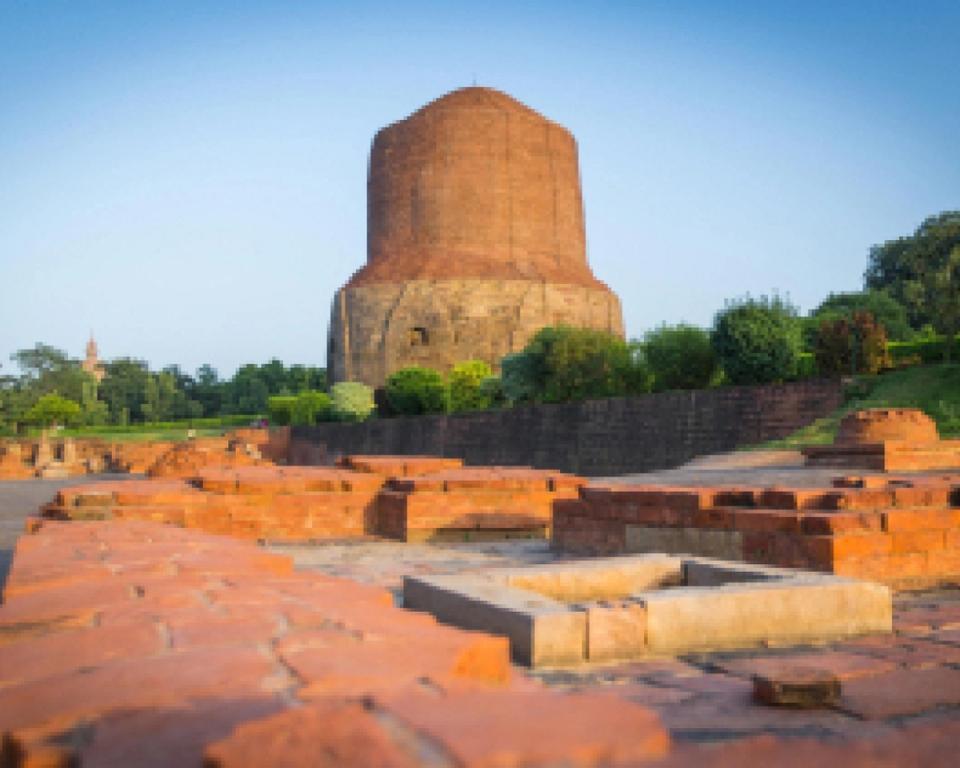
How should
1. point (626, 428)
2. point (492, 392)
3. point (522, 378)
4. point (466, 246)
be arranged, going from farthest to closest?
1. point (466, 246)
2. point (492, 392)
3. point (522, 378)
4. point (626, 428)

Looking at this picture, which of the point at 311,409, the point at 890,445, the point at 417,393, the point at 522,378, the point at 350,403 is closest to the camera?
the point at 890,445

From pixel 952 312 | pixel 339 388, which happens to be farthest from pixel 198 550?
→ pixel 339 388

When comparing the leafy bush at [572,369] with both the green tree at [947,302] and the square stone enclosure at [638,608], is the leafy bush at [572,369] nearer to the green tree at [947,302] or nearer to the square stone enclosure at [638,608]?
the green tree at [947,302]

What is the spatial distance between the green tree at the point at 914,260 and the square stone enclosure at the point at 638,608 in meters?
22.2

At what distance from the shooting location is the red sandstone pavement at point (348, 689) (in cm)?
89

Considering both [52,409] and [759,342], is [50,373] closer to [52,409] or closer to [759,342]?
[52,409]

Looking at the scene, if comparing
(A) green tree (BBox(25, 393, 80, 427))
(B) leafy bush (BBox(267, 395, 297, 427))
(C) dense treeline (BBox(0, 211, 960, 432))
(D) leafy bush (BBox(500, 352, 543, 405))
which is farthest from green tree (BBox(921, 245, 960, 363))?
(A) green tree (BBox(25, 393, 80, 427))

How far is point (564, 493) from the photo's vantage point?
19.8 ft

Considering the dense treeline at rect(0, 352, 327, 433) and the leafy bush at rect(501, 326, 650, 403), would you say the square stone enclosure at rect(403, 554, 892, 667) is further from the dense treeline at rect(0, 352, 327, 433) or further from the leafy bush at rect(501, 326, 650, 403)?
the dense treeline at rect(0, 352, 327, 433)

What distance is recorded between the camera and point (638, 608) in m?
2.29

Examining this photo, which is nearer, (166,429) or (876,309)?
(876,309)

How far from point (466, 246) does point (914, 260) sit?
17582 millimetres

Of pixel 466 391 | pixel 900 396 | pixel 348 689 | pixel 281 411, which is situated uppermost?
pixel 466 391

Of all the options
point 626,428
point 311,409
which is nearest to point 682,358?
point 626,428
